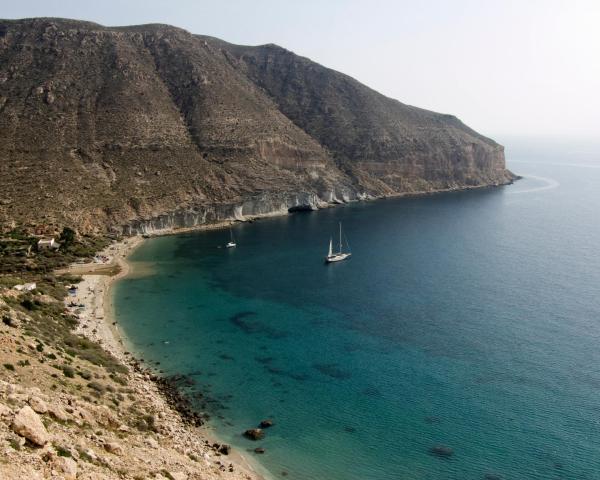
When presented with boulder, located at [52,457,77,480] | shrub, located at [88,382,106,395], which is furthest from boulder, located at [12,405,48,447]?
shrub, located at [88,382,106,395]

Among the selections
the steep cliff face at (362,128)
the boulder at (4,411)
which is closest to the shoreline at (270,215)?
the steep cliff face at (362,128)

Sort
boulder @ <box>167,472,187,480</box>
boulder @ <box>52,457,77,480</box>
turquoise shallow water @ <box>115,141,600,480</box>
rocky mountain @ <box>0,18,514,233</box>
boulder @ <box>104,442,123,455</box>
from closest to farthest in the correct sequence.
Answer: boulder @ <box>52,457,77,480</box> → boulder @ <box>104,442,123,455</box> → boulder @ <box>167,472,187,480</box> → turquoise shallow water @ <box>115,141,600,480</box> → rocky mountain @ <box>0,18,514,233</box>

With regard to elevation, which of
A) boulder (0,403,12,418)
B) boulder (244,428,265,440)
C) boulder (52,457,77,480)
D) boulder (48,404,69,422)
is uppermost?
boulder (0,403,12,418)

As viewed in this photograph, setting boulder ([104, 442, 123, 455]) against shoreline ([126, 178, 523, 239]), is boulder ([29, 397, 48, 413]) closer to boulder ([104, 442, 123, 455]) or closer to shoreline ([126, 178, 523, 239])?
boulder ([104, 442, 123, 455])

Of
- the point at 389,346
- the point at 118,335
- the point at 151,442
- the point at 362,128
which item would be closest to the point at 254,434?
the point at 151,442

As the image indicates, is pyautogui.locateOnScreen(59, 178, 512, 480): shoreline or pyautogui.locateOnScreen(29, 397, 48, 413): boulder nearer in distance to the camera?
pyautogui.locateOnScreen(29, 397, 48, 413): boulder

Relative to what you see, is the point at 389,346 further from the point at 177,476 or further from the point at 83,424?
the point at 83,424

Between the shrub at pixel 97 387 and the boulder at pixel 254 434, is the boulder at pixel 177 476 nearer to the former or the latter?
the boulder at pixel 254 434

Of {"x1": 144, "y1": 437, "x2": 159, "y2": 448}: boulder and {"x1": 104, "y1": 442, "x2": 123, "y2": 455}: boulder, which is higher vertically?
{"x1": 104, "y1": 442, "x2": 123, "y2": 455}: boulder
